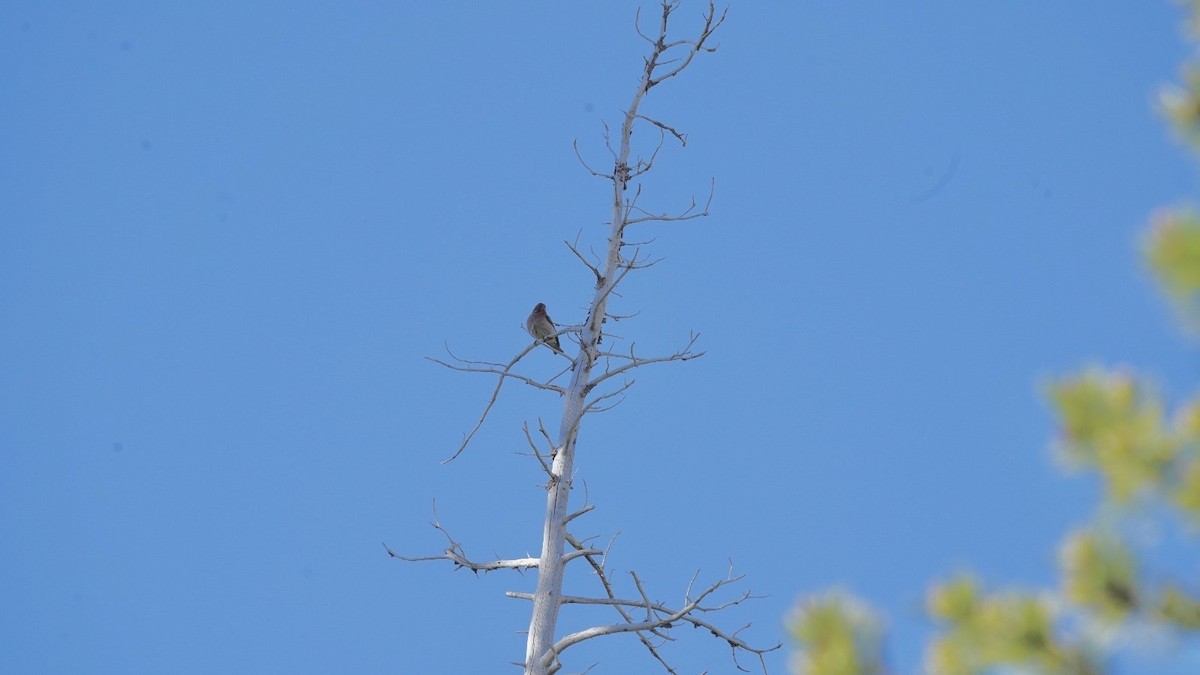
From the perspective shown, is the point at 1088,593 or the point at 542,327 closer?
the point at 1088,593

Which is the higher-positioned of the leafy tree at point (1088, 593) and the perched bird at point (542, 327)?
the perched bird at point (542, 327)

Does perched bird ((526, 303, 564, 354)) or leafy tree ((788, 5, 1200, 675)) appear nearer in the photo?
leafy tree ((788, 5, 1200, 675))

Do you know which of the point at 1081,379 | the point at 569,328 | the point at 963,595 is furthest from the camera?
the point at 569,328

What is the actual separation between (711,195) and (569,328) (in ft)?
4.17

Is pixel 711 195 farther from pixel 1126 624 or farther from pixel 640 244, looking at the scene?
pixel 1126 624

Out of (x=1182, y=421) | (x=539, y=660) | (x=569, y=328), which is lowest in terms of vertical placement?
(x=1182, y=421)

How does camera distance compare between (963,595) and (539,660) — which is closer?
(963,595)

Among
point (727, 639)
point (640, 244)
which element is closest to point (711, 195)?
point (640, 244)

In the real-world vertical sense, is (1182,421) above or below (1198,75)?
below

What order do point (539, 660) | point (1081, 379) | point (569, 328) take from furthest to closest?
point (569, 328) → point (539, 660) → point (1081, 379)

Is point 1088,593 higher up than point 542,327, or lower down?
lower down

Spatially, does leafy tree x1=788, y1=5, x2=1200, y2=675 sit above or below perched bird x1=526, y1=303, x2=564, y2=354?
below

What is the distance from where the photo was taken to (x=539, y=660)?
21.1 ft

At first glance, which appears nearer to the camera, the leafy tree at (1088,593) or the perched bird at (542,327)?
the leafy tree at (1088,593)
